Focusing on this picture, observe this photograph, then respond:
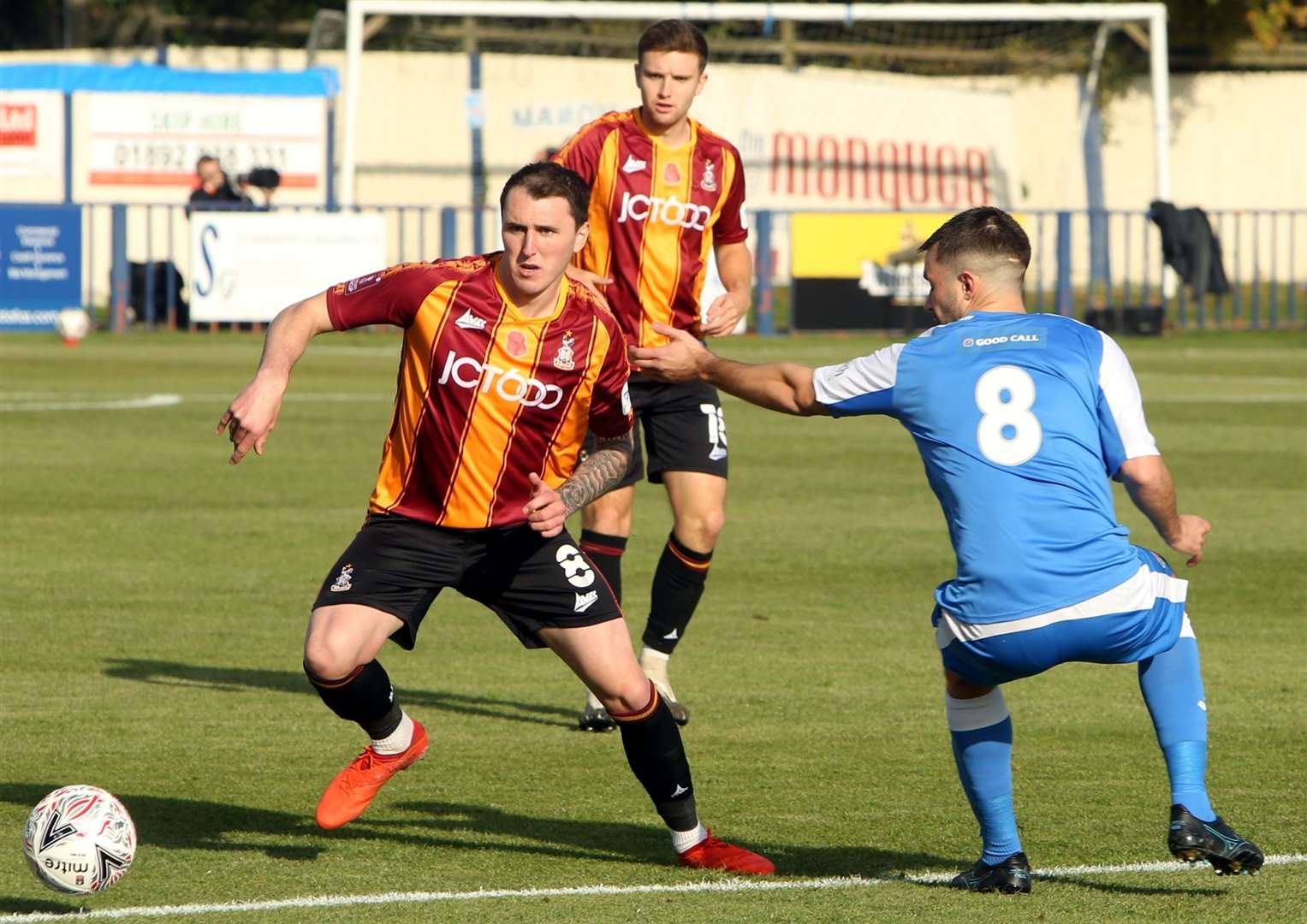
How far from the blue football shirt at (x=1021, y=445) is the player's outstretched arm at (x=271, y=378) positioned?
1.55m

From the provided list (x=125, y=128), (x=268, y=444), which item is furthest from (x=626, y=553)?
(x=125, y=128)

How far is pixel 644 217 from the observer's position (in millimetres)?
8070

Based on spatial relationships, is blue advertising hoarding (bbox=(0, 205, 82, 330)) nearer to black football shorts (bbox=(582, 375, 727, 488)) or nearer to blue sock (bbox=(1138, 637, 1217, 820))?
black football shorts (bbox=(582, 375, 727, 488))

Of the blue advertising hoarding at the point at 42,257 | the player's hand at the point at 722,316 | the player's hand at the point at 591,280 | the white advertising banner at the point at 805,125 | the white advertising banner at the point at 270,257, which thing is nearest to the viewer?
the player's hand at the point at 591,280

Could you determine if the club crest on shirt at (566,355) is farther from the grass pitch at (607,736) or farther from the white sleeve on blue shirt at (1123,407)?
the white sleeve on blue shirt at (1123,407)

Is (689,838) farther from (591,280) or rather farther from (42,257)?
(42,257)

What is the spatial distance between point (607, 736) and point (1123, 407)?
9.38ft

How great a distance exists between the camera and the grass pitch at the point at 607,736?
557 centimetres

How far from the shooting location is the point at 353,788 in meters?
5.90

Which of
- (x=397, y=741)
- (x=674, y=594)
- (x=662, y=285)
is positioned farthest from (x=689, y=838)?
(x=662, y=285)

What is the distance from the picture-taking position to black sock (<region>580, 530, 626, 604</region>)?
8.00 metres

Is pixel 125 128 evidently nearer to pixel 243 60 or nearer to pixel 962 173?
pixel 243 60

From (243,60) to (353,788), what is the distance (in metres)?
33.1

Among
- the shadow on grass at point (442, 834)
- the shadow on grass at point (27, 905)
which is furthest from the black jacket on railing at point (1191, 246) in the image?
the shadow on grass at point (27, 905)
